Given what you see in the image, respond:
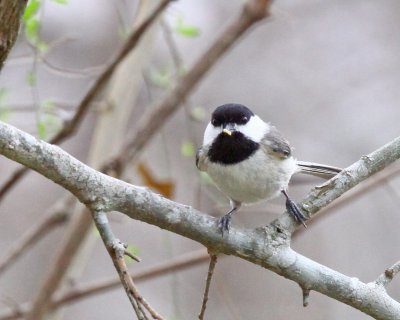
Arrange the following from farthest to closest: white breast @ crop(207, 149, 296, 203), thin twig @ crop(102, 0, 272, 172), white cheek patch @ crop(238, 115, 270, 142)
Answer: thin twig @ crop(102, 0, 272, 172)
white cheek patch @ crop(238, 115, 270, 142)
white breast @ crop(207, 149, 296, 203)

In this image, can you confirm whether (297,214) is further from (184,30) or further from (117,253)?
(184,30)

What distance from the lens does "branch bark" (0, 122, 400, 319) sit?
57.9 inches

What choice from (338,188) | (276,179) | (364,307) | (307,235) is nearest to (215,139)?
(276,179)

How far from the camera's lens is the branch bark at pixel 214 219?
1472 millimetres

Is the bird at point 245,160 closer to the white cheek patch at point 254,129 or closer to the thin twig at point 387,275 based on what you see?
the white cheek patch at point 254,129

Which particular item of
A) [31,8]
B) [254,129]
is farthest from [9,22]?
[254,129]

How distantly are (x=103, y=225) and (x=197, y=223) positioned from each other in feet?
0.75

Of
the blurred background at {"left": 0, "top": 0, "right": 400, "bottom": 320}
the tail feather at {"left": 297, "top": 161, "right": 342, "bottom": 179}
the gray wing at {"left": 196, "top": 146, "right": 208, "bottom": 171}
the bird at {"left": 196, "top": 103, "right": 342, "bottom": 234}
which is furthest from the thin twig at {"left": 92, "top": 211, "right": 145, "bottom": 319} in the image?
the blurred background at {"left": 0, "top": 0, "right": 400, "bottom": 320}

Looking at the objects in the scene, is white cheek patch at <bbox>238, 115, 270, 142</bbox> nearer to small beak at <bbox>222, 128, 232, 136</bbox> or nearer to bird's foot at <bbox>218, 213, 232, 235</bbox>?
small beak at <bbox>222, 128, 232, 136</bbox>

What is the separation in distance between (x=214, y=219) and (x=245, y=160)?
63 centimetres

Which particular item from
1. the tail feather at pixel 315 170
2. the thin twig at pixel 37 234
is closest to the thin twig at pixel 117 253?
the tail feather at pixel 315 170

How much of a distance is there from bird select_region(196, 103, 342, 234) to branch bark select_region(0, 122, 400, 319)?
1.46 ft

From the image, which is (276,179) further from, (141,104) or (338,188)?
(141,104)

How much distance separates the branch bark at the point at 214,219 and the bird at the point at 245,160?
44 cm
